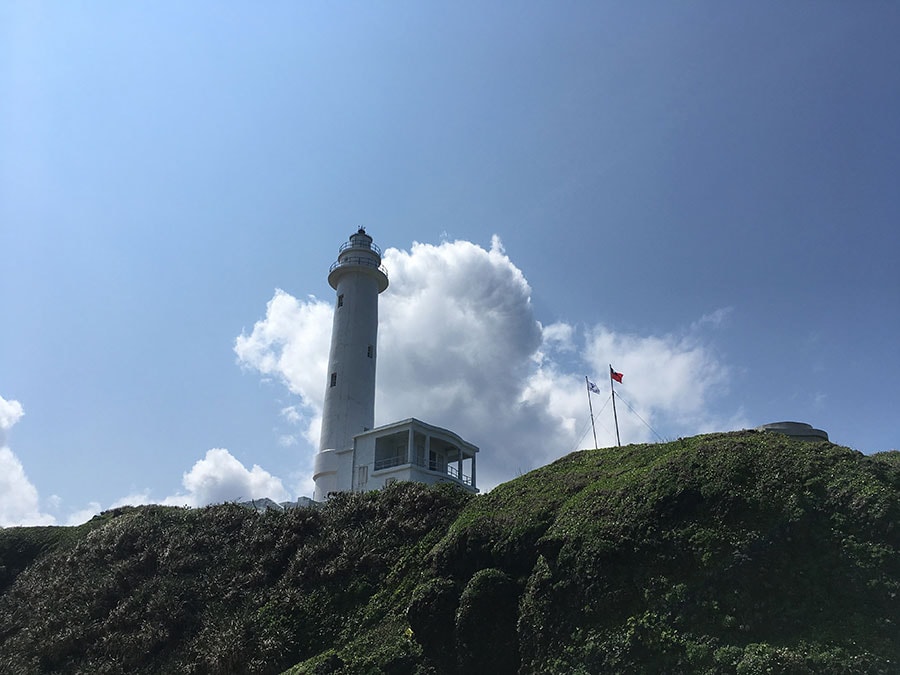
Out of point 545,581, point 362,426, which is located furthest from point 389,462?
point 545,581

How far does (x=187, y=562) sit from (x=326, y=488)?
1332 cm

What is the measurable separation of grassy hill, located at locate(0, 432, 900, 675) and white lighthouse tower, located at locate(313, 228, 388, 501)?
12.3m

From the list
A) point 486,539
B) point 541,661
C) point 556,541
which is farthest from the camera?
point 486,539

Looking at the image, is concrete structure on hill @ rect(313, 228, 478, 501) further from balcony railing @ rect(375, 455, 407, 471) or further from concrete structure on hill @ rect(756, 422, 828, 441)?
concrete structure on hill @ rect(756, 422, 828, 441)

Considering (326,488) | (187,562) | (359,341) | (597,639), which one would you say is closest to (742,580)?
(597,639)

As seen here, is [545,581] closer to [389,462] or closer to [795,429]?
[795,429]

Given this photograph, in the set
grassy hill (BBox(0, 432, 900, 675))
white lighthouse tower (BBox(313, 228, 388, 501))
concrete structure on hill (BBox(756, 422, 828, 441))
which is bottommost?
grassy hill (BBox(0, 432, 900, 675))

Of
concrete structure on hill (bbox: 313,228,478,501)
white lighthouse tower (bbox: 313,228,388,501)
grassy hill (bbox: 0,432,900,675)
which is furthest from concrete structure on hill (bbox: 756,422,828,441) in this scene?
white lighthouse tower (bbox: 313,228,388,501)

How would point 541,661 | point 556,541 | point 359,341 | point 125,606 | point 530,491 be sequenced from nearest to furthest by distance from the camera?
point 541,661 → point 556,541 → point 530,491 → point 125,606 → point 359,341

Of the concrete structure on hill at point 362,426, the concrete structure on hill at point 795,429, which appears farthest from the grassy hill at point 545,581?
the concrete structure on hill at point 362,426

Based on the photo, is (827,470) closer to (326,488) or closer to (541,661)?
(541,661)

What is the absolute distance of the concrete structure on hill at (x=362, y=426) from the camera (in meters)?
31.3

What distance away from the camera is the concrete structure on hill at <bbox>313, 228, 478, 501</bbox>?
3130cm

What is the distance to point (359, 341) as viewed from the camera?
3672 centimetres
